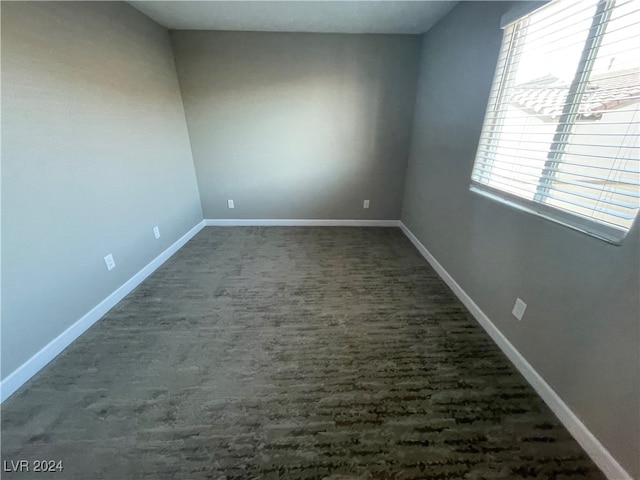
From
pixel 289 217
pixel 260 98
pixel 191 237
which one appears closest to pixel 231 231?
pixel 191 237

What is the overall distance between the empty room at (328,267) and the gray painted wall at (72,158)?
0.01 m

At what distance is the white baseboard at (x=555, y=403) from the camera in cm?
107

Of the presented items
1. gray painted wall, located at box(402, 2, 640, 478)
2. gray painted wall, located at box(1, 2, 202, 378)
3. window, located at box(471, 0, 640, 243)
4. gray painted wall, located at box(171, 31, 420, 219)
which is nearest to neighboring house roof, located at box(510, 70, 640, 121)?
window, located at box(471, 0, 640, 243)

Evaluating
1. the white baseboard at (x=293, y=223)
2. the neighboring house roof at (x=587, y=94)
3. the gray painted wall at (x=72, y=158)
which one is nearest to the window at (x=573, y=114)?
the neighboring house roof at (x=587, y=94)

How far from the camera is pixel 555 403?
4.30 ft

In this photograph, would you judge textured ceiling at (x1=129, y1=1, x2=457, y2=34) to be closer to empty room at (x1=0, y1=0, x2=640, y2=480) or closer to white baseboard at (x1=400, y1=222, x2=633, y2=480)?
empty room at (x1=0, y1=0, x2=640, y2=480)

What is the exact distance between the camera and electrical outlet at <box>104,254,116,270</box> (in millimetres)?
2052

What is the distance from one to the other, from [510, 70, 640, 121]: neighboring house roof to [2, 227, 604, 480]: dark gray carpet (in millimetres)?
A: 1415

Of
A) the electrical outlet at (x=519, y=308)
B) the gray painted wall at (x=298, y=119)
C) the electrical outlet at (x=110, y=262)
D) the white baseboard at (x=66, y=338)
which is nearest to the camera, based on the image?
the white baseboard at (x=66, y=338)

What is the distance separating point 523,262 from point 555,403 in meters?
0.73

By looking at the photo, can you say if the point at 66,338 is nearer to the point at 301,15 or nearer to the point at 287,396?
the point at 287,396

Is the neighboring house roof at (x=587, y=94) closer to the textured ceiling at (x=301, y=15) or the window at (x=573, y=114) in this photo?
the window at (x=573, y=114)

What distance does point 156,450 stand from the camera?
3.79ft

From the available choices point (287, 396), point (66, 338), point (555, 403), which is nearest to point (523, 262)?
point (555, 403)
